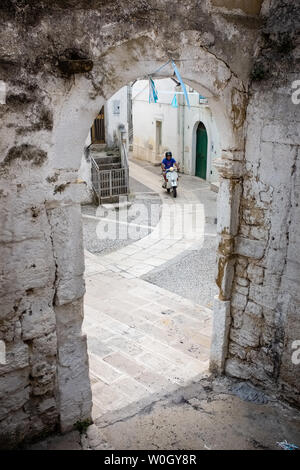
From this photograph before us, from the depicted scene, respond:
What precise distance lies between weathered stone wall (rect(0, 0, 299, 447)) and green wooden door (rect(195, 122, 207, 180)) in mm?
11699

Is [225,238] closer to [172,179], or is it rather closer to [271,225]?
[271,225]

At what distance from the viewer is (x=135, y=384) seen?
4.82 metres

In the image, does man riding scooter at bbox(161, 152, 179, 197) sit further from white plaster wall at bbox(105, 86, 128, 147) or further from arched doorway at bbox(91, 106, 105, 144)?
arched doorway at bbox(91, 106, 105, 144)

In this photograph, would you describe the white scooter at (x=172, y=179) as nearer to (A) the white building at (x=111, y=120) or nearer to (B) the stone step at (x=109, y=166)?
(B) the stone step at (x=109, y=166)

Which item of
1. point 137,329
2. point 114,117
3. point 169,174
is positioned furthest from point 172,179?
point 137,329

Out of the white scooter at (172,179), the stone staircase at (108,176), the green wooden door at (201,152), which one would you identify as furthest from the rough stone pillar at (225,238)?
the green wooden door at (201,152)

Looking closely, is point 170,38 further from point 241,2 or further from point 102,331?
point 102,331

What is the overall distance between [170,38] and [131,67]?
461 mm

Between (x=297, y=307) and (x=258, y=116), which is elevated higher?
(x=258, y=116)

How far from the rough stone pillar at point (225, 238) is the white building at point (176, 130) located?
10.5 m

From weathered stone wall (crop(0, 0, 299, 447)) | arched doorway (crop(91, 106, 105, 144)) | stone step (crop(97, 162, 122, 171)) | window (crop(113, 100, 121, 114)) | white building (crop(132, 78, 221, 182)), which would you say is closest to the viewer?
weathered stone wall (crop(0, 0, 299, 447))

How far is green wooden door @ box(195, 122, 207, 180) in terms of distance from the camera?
51.8ft

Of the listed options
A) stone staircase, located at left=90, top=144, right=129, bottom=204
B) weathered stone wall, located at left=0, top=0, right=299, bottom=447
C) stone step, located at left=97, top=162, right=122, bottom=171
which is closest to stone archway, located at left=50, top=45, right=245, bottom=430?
weathered stone wall, located at left=0, top=0, right=299, bottom=447
